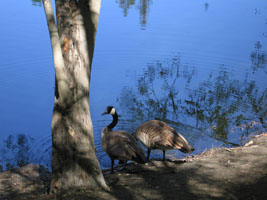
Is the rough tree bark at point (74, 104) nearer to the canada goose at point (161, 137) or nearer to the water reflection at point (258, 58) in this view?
the canada goose at point (161, 137)

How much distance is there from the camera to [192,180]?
5781 mm

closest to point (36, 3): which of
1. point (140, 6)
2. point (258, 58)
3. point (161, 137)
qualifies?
point (140, 6)

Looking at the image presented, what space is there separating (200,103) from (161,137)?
439 centimetres

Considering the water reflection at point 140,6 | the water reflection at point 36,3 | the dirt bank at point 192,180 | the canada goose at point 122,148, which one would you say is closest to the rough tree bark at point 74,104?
the dirt bank at point 192,180

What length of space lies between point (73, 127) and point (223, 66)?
10.9m

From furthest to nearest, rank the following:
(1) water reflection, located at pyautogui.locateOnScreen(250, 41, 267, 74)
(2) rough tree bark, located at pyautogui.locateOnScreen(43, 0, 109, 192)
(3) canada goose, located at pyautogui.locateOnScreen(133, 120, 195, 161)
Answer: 1. (1) water reflection, located at pyautogui.locateOnScreen(250, 41, 267, 74)
2. (3) canada goose, located at pyautogui.locateOnScreen(133, 120, 195, 161)
3. (2) rough tree bark, located at pyautogui.locateOnScreen(43, 0, 109, 192)

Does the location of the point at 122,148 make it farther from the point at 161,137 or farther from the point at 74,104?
the point at 74,104

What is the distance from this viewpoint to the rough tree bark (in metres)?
5.13

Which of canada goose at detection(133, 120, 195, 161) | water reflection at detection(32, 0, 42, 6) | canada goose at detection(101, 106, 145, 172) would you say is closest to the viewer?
canada goose at detection(101, 106, 145, 172)

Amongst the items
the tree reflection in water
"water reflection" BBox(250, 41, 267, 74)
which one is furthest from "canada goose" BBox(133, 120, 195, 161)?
"water reflection" BBox(250, 41, 267, 74)

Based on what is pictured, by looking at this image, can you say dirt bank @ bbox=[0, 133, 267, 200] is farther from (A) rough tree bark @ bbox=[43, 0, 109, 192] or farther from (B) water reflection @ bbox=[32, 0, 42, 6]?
(B) water reflection @ bbox=[32, 0, 42, 6]

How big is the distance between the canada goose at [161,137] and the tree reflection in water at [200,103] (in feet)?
6.64

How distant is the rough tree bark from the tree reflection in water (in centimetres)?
491

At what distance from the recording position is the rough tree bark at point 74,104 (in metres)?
5.13
